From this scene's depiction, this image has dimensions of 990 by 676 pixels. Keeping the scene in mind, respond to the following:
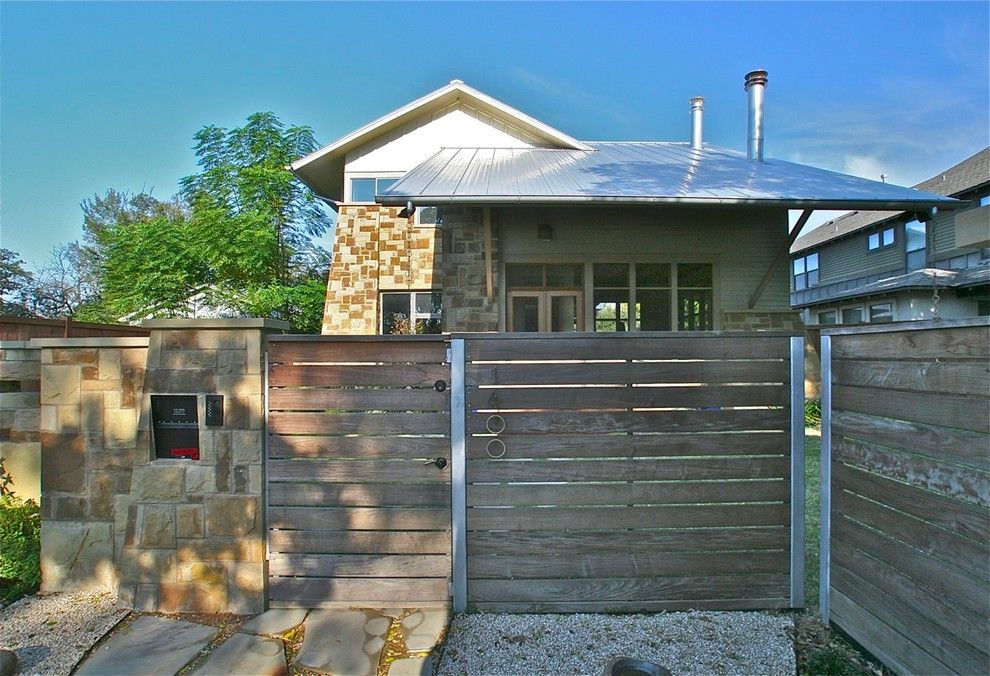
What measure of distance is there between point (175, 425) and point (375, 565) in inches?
56.6

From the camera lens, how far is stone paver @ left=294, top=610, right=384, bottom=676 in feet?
7.69

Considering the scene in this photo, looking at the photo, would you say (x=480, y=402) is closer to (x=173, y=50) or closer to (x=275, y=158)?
(x=173, y=50)

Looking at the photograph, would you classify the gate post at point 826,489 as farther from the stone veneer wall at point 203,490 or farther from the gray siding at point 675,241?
the gray siding at point 675,241

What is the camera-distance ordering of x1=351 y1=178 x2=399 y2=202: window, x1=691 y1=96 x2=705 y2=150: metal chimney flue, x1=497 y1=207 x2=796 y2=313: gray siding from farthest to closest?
x1=691 y1=96 x2=705 y2=150: metal chimney flue < x1=351 y1=178 x2=399 y2=202: window < x1=497 y1=207 x2=796 y2=313: gray siding

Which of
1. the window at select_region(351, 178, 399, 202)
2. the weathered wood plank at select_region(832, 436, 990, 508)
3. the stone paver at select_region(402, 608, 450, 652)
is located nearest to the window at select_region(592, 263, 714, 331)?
the window at select_region(351, 178, 399, 202)

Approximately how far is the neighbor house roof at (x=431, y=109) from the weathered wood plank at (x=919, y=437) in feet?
27.7

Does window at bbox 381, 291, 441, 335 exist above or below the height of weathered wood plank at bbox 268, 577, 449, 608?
above

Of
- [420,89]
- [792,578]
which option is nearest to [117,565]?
[792,578]

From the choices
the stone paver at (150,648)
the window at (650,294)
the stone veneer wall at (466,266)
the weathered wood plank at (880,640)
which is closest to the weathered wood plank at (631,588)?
the weathered wood plank at (880,640)

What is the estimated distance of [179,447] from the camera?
2938 millimetres

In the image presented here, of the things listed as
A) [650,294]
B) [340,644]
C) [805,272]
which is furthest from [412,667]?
[805,272]

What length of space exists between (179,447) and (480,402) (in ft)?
5.92

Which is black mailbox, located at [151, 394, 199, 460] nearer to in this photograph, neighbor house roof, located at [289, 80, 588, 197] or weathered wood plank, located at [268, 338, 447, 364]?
weathered wood plank, located at [268, 338, 447, 364]

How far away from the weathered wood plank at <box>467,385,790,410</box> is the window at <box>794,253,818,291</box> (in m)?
22.6
